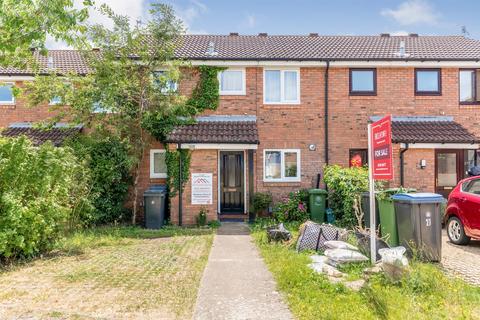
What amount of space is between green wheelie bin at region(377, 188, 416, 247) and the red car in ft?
4.76

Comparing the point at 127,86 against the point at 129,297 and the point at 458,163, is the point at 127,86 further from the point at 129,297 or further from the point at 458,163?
the point at 458,163

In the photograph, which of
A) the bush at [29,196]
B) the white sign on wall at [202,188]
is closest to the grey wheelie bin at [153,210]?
the white sign on wall at [202,188]

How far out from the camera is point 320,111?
14812mm

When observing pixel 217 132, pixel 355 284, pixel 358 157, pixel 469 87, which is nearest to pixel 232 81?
pixel 217 132

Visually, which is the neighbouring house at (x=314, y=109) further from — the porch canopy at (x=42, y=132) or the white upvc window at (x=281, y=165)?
the porch canopy at (x=42, y=132)

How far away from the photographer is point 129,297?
220 inches

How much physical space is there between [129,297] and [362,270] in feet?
12.3

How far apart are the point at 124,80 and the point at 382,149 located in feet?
27.7

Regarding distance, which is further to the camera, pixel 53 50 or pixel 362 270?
pixel 53 50

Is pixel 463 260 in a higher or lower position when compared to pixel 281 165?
lower

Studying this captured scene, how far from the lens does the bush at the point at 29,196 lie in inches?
289

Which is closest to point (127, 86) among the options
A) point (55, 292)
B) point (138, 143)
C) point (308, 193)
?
point (138, 143)

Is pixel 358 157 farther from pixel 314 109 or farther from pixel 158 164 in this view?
pixel 158 164

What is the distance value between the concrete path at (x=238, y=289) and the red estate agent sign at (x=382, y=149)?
8.58 ft
